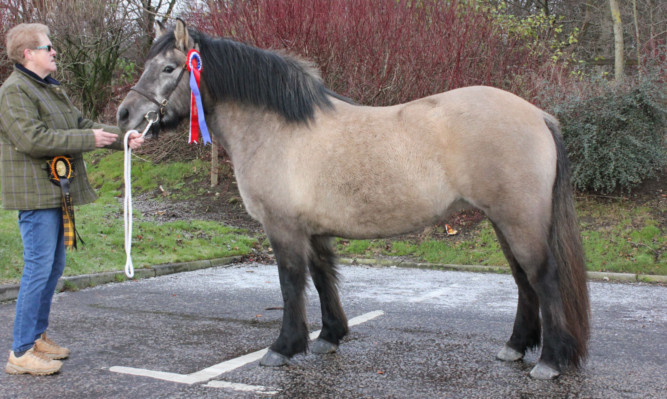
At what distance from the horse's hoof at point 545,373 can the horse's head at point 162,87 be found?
10.0 ft

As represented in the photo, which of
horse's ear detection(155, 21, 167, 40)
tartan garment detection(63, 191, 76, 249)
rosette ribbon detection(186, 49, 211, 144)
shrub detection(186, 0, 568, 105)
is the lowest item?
tartan garment detection(63, 191, 76, 249)

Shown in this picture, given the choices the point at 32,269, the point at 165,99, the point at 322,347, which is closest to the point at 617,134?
the point at 322,347

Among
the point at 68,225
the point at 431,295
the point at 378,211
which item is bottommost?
the point at 431,295

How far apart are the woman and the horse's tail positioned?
9.47 ft

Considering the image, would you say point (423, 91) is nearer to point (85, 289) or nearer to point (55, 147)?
point (85, 289)

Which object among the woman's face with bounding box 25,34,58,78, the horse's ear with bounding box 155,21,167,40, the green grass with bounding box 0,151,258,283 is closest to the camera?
the woman's face with bounding box 25,34,58,78

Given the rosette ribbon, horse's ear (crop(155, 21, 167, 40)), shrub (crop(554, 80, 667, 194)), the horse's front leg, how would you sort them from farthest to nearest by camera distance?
shrub (crop(554, 80, 667, 194)) → horse's ear (crop(155, 21, 167, 40)) → the rosette ribbon → the horse's front leg

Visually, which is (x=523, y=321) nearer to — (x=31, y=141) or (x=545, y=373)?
(x=545, y=373)

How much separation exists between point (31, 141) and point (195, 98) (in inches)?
43.7

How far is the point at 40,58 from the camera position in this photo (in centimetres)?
385

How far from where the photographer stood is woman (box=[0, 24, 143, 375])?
147 inches

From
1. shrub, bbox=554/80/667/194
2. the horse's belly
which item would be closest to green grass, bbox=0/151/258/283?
the horse's belly

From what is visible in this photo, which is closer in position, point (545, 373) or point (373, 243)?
point (545, 373)

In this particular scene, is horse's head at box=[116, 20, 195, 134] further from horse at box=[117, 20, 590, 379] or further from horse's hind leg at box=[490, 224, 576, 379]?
horse's hind leg at box=[490, 224, 576, 379]
